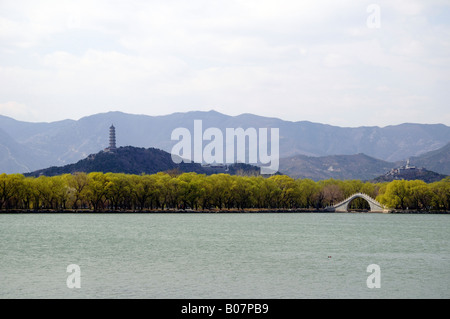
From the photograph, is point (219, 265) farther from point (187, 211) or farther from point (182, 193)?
point (187, 211)

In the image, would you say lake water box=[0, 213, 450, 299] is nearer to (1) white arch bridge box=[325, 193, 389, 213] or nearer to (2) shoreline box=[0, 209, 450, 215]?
(2) shoreline box=[0, 209, 450, 215]

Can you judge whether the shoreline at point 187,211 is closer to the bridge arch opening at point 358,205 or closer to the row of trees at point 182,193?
the row of trees at point 182,193

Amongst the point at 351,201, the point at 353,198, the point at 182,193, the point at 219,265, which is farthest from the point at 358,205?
the point at 219,265

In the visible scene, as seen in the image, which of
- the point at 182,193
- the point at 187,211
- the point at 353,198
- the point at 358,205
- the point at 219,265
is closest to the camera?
the point at 219,265

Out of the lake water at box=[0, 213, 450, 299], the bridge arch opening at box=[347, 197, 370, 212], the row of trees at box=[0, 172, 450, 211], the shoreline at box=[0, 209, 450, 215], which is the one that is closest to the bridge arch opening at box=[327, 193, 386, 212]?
the bridge arch opening at box=[347, 197, 370, 212]

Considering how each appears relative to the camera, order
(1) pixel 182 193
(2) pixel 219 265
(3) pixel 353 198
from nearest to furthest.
A: (2) pixel 219 265, (1) pixel 182 193, (3) pixel 353 198
